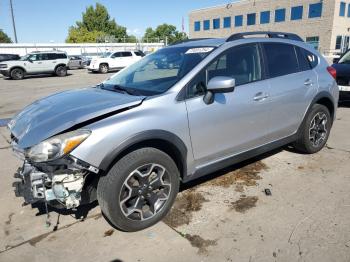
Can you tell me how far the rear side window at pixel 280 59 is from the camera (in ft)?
13.5

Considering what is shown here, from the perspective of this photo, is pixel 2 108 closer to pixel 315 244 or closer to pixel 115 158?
pixel 115 158

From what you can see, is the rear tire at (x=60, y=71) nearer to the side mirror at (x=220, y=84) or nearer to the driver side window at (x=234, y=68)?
the driver side window at (x=234, y=68)

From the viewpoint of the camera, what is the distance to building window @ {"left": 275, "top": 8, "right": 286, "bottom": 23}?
4706 centimetres

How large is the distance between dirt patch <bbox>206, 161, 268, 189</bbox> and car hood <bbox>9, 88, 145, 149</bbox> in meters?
1.66

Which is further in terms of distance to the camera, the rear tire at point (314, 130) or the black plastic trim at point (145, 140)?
the rear tire at point (314, 130)

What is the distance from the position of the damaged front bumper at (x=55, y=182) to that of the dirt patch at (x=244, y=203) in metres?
1.63

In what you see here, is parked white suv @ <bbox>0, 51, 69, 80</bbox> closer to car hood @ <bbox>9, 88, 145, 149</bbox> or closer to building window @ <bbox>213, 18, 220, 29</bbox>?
car hood @ <bbox>9, 88, 145, 149</bbox>

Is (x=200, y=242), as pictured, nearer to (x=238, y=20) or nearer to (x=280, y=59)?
(x=280, y=59)

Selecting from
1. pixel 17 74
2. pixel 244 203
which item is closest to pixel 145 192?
pixel 244 203

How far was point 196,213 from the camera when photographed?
3.46 meters

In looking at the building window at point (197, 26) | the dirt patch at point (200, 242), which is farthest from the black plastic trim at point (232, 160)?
the building window at point (197, 26)

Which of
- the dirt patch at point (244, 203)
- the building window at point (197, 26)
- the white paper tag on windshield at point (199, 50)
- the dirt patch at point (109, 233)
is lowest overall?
the dirt patch at point (109, 233)

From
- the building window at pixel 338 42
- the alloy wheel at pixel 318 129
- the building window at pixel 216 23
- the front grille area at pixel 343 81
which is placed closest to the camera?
the alloy wheel at pixel 318 129

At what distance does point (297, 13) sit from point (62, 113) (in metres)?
48.6
